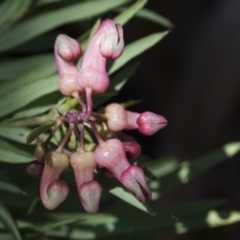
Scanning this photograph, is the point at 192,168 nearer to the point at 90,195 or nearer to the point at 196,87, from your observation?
the point at 90,195

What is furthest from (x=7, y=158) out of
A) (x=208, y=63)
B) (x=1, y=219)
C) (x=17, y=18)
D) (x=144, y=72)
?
(x=144, y=72)

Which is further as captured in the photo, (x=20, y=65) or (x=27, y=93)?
(x=20, y=65)

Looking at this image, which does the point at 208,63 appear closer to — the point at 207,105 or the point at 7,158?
the point at 207,105

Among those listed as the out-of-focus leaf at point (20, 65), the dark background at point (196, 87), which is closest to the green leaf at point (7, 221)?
the out-of-focus leaf at point (20, 65)

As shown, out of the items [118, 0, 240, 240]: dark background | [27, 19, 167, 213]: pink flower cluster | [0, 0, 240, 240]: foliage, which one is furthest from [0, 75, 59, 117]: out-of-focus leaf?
[118, 0, 240, 240]: dark background

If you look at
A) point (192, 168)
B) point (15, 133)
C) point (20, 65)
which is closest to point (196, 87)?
point (192, 168)

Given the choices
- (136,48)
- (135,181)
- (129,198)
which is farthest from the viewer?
(136,48)

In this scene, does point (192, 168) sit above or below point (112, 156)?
above
